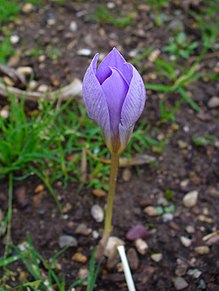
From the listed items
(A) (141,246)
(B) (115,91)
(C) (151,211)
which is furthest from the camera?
(C) (151,211)

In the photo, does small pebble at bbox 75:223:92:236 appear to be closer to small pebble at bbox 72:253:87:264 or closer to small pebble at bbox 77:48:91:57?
small pebble at bbox 72:253:87:264

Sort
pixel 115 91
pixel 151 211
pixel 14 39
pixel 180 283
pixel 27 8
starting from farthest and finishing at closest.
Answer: pixel 27 8 < pixel 14 39 < pixel 151 211 < pixel 180 283 < pixel 115 91

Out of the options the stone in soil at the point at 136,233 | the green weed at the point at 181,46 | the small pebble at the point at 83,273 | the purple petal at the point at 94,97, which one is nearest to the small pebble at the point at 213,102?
the green weed at the point at 181,46

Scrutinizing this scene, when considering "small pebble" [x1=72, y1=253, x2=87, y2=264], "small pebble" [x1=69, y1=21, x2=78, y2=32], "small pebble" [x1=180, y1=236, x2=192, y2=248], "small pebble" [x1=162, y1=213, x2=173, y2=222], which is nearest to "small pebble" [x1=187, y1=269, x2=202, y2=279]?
"small pebble" [x1=180, y1=236, x2=192, y2=248]

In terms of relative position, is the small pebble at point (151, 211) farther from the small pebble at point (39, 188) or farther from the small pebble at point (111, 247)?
the small pebble at point (39, 188)

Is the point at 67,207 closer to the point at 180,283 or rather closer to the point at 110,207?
the point at 110,207

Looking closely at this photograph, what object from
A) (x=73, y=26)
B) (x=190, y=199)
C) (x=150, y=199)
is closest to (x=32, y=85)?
(x=73, y=26)
